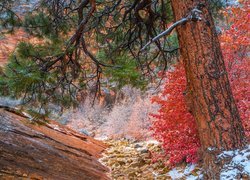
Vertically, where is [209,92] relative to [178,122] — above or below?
below

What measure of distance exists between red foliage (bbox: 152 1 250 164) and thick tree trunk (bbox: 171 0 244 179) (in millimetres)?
1704

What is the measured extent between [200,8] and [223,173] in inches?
62.6

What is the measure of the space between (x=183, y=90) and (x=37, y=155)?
2.64 m

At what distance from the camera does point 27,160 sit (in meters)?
4.29

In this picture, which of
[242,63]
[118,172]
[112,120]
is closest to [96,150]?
[118,172]

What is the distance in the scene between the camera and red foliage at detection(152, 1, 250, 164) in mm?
4468

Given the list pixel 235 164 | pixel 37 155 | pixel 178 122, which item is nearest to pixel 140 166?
pixel 178 122

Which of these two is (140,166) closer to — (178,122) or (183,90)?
(178,122)

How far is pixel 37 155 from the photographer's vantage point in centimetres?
475

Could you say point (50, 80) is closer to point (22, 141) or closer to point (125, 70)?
point (125, 70)

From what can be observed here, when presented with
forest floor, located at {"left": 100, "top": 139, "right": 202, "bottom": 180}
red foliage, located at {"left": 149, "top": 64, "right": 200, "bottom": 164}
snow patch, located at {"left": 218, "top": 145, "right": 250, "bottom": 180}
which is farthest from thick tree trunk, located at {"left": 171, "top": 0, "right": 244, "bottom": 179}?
red foliage, located at {"left": 149, "top": 64, "right": 200, "bottom": 164}

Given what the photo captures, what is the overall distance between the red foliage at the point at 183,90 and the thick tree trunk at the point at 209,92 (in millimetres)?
1704

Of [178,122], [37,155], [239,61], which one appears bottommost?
[37,155]

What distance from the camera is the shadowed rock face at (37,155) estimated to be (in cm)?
391
